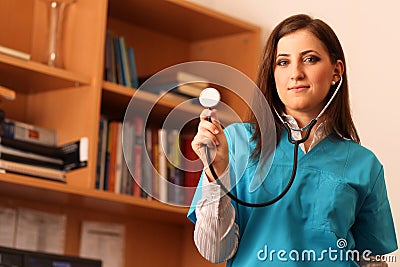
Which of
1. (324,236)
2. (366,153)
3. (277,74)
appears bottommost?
(324,236)

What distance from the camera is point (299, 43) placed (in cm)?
157

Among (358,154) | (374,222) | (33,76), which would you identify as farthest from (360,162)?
(33,76)

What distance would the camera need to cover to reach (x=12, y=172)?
2.35 metres

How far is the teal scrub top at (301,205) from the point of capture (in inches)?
59.0

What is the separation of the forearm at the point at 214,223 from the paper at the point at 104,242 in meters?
1.36

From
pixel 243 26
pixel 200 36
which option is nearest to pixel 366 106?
pixel 243 26

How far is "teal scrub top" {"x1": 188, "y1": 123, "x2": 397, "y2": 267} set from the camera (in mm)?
1499

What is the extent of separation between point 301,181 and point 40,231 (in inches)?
53.3

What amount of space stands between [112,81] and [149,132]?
0.67 ft

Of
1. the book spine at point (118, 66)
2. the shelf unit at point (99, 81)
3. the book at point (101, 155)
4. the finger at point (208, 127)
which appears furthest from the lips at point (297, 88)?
the book spine at point (118, 66)

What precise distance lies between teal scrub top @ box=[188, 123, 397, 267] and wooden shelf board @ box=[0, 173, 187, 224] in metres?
0.91

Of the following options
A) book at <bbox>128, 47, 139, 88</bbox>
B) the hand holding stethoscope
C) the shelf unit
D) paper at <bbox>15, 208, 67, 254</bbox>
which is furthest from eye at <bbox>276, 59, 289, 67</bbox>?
paper at <bbox>15, 208, 67, 254</bbox>

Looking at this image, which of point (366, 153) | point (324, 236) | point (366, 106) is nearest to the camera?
point (324, 236)

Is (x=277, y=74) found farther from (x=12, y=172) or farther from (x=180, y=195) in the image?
(x=12, y=172)
